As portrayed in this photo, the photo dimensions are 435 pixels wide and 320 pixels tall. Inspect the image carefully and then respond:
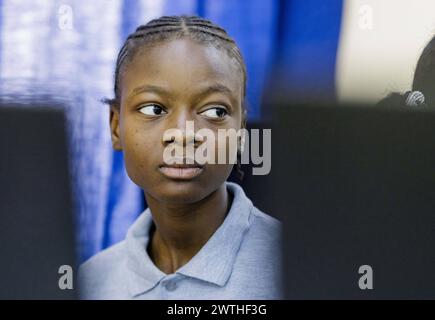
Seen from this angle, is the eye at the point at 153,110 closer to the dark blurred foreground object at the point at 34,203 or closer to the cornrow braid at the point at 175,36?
the cornrow braid at the point at 175,36

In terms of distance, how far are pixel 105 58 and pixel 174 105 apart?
27cm

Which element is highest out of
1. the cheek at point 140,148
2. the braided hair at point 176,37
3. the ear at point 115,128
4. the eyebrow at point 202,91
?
the braided hair at point 176,37

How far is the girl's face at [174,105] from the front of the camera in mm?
1814

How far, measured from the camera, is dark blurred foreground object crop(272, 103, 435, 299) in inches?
77.7

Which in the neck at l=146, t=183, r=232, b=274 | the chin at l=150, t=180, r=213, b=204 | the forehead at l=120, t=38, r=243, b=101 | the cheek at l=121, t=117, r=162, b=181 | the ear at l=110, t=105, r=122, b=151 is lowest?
the neck at l=146, t=183, r=232, b=274

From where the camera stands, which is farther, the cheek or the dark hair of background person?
the dark hair of background person

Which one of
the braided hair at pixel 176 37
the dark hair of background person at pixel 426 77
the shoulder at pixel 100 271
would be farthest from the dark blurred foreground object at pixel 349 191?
the shoulder at pixel 100 271

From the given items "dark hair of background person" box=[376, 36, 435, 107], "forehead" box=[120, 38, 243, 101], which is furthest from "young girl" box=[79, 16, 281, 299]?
"dark hair of background person" box=[376, 36, 435, 107]

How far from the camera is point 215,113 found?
1854mm

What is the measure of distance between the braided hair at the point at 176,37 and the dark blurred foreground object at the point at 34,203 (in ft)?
0.69

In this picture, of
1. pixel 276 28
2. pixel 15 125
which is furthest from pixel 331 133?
pixel 15 125

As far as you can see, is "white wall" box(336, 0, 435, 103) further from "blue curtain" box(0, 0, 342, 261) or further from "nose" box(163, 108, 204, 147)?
"nose" box(163, 108, 204, 147)

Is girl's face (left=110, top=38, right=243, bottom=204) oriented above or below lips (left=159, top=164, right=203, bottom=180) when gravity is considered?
above

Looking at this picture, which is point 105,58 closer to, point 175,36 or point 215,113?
point 175,36
